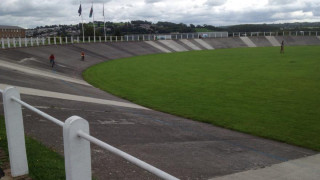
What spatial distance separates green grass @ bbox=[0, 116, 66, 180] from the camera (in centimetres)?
513

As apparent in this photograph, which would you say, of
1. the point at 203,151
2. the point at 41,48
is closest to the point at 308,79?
the point at 203,151

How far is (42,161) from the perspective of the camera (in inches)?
226

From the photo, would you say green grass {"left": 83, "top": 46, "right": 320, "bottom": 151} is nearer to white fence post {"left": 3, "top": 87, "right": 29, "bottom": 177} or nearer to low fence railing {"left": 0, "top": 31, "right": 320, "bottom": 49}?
white fence post {"left": 3, "top": 87, "right": 29, "bottom": 177}

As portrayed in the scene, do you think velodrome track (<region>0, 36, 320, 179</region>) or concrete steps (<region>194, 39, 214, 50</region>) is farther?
concrete steps (<region>194, 39, 214, 50</region>)

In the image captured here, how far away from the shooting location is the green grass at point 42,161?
16.8ft

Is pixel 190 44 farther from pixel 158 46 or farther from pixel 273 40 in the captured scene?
pixel 273 40

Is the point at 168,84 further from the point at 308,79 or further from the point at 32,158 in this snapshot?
the point at 32,158

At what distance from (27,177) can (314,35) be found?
96825mm

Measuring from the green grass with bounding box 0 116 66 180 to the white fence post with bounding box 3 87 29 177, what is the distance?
32 centimetres

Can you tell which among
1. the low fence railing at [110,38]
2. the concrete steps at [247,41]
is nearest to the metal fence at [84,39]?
the low fence railing at [110,38]

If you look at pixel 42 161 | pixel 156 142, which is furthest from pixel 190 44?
pixel 42 161

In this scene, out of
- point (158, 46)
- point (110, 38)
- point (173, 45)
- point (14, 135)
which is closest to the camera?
point (14, 135)

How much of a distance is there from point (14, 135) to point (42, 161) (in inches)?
48.9

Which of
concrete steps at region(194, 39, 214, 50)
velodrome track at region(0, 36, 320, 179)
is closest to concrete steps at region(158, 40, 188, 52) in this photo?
concrete steps at region(194, 39, 214, 50)
